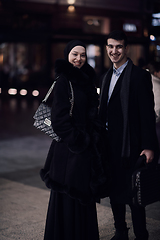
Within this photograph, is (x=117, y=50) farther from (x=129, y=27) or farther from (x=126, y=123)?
(x=129, y=27)

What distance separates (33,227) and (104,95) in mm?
1708

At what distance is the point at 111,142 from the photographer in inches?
143

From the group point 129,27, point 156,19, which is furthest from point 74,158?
point 129,27

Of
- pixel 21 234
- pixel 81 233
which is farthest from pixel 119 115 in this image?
pixel 21 234

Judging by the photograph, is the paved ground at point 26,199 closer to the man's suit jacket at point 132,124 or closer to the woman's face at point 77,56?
the man's suit jacket at point 132,124

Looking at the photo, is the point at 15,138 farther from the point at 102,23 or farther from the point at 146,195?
the point at 102,23

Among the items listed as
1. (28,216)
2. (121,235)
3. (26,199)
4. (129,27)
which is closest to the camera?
(121,235)

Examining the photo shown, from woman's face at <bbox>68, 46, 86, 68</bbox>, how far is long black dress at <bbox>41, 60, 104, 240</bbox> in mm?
100

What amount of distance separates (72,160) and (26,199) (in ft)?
7.49

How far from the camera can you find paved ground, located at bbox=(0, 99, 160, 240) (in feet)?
13.9

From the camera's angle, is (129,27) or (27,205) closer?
(27,205)

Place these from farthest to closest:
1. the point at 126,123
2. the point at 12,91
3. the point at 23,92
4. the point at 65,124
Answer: the point at 12,91
the point at 23,92
the point at 126,123
the point at 65,124

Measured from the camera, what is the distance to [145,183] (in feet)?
11.0


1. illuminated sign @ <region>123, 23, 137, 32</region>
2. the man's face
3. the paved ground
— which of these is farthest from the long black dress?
illuminated sign @ <region>123, 23, 137, 32</region>
